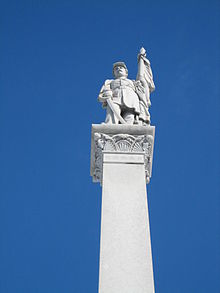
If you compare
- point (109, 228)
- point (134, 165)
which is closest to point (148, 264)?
point (109, 228)

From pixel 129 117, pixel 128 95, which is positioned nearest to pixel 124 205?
pixel 129 117

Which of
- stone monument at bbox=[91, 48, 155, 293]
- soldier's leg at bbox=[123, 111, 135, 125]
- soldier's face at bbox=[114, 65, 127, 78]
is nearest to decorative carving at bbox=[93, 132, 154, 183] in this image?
stone monument at bbox=[91, 48, 155, 293]

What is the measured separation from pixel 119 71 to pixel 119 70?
0.13ft

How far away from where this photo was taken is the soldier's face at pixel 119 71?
1242 centimetres

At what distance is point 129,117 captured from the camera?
11.1m

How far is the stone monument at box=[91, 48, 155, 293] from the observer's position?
7.83 meters

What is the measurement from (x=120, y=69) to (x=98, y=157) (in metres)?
3.26

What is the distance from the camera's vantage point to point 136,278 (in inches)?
304

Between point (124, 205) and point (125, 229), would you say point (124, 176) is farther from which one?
point (125, 229)

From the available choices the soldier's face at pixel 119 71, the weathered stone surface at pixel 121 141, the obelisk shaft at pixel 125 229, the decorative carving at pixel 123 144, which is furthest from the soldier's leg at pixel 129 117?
the soldier's face at pixel 119 71

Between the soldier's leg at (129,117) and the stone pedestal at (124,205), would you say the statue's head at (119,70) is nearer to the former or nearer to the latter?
the soldier's leg at (129,117)

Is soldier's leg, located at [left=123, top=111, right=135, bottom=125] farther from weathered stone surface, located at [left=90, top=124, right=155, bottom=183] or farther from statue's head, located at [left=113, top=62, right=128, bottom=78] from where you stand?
statue's head, located at [left=113, top=62, right=128, bottom=78]

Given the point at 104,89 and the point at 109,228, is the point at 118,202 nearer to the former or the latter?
the point at 109,228

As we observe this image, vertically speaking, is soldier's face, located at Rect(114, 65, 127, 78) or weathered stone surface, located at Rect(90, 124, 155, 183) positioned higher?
soldier's face, located at Rect(114, 65, 127, 78)
